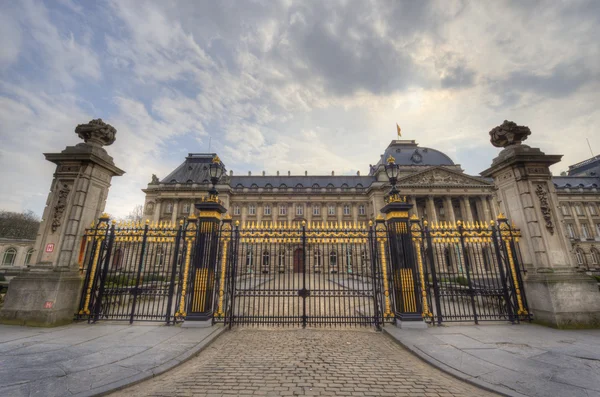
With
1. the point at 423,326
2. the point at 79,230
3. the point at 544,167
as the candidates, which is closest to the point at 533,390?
the point at 423,326

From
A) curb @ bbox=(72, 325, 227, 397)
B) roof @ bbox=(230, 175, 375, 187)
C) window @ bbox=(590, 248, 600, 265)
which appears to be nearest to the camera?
curb @ bbox=(72, 325, 227, 397)

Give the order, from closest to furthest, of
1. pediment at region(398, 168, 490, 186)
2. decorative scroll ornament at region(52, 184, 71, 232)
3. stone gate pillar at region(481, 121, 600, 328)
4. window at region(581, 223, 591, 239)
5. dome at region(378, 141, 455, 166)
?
stone gate pillar at region(481, 121, 600, 328)
decorative scroll ornament at region(52, 184, 71, 232)
pediment at region(398, 168, 490, 186)
window at region(581, 223, 591, 239)
dome at region(378, 141, 455, 166)

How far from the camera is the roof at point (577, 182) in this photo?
47.1m

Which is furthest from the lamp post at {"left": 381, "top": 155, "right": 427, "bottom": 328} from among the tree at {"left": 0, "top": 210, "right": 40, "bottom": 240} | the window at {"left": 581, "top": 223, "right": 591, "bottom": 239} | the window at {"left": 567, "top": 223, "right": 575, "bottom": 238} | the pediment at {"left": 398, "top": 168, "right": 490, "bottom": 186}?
the tree at {"left": 0, "top": 210, "right": 40, "bottom": 240}

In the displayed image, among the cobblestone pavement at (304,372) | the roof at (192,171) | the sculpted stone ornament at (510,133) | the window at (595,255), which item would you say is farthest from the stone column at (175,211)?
the window at (595,255)

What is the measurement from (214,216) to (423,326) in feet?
24.3

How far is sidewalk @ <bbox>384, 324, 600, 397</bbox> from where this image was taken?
13.0ft

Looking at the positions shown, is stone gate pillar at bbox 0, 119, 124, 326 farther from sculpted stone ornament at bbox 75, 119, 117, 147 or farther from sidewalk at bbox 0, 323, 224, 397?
sidewalk at bbox 0, 323, 224, 397

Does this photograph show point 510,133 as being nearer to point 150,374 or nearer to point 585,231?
point 150,374

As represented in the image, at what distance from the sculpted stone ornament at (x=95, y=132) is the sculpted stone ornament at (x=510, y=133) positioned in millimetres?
14269

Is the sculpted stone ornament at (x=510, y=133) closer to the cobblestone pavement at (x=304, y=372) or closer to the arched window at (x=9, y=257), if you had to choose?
the cobblestone pavement at (x=304, y=372)

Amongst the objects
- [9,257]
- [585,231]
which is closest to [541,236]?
[585,231]

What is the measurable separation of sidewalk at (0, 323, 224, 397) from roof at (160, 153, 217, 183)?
38528 millimetres

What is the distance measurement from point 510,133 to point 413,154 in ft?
130
